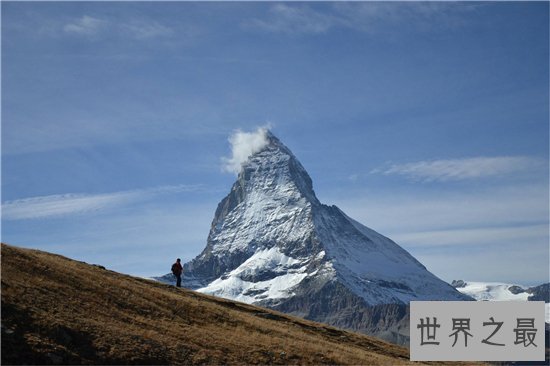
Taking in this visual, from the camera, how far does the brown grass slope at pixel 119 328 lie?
1183 inches

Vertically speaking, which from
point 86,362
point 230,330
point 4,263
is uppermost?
point 4,263

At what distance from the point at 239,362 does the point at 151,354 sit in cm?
483

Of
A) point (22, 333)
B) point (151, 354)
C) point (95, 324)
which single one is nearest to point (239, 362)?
point (151, 354)

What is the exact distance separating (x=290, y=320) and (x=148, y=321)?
776 inches

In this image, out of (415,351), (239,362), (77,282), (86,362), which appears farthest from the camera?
(415,351)

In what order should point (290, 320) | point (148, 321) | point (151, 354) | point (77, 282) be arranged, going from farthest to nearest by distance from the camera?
point (290, 320) < point (77, 282) < point (148, 321) < point (151, 354)

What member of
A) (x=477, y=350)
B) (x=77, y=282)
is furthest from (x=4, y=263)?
(x=477, y=350)

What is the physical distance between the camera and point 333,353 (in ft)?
130

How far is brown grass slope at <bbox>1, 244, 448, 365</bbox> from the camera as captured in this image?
3005 cm

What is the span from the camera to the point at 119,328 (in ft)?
111

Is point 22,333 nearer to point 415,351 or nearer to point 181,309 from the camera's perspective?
point 181,309

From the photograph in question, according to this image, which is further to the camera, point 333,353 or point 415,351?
point 415,351

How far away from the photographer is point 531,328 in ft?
139

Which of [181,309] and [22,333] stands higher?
[181,309]
